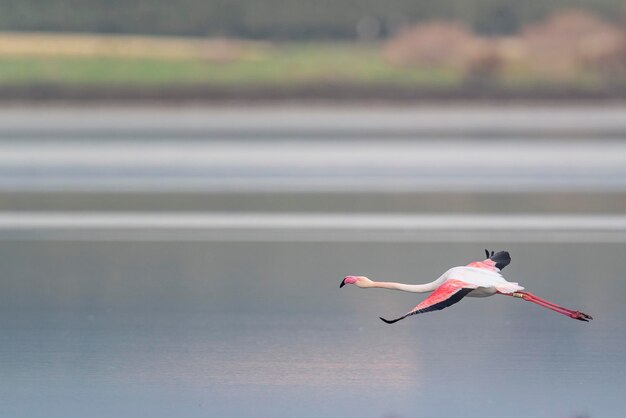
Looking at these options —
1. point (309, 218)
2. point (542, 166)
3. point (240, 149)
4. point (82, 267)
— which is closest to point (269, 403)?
point (82, 267)

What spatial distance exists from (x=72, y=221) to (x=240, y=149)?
22.5 ft

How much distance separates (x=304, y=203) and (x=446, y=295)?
7352mm

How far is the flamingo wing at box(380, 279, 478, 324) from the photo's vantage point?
512 centimetres

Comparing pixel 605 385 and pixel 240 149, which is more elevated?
pixel 605 385

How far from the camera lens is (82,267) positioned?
351 inches

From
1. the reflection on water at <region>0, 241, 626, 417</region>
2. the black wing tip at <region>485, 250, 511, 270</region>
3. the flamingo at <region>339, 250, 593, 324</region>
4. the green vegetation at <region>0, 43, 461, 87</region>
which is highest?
the flamingo at <region>339, 250, 593, 324</region>

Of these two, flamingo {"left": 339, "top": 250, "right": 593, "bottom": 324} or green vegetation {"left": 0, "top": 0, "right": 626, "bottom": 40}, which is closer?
flamingo {"left": 339, "top": 250, "right": 593, "bottom": 324}

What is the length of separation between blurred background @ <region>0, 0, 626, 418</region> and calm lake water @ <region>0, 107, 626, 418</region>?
28 mm

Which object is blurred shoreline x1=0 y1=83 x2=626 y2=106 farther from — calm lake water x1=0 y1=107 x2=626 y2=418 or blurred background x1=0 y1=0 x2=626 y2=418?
calm lake water x1=0 y1=107 x2=626 y2=418

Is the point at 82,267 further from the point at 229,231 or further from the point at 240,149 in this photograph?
the point at 240,149

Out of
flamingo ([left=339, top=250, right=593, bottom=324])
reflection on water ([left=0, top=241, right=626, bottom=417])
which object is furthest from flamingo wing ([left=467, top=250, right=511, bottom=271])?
reflection on water ([left=0, top=241, right=626, bottom=417])

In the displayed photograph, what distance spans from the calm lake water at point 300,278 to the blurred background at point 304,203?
1.1 inches

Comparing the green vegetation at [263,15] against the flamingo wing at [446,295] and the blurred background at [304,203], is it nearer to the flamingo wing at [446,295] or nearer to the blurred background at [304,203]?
the blurred background at [304,203]

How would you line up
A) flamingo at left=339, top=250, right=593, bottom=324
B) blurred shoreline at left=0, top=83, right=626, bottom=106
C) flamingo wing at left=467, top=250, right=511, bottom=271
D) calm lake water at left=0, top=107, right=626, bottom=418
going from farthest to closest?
blurred shoreline at left=0, top=83, right=626, bottom=106, flamingo wing at left=467, top=250, right=511, bottom=271, calm lake water at left=0, top=107, right=626, bottom=418, flamingo at left=339, top=250, right=593, bottom=324
